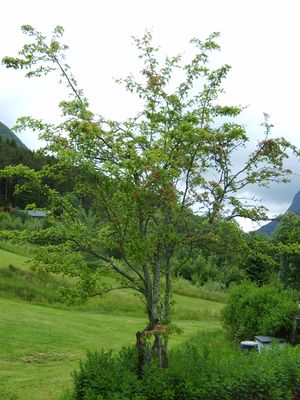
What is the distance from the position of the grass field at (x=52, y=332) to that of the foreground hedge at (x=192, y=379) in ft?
3.30

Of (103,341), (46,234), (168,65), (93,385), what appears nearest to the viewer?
(93,385)

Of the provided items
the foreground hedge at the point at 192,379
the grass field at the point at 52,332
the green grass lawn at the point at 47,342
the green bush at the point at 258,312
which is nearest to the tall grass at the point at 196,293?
the grass field at the point at 52,332

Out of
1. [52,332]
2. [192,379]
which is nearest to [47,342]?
[52,332]

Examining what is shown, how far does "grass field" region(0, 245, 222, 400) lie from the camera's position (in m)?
9.24

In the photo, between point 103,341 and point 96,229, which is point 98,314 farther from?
point 96,229

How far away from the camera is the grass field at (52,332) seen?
9.24 metres

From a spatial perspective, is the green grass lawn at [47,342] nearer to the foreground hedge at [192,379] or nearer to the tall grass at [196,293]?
the foreground hedge at [192,379]

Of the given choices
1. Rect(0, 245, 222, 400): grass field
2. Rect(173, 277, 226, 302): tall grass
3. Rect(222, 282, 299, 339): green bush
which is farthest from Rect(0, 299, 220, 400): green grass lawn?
Rect(173, 277, 226, 302): tall grass

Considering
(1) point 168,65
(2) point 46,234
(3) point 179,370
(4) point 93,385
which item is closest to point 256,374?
A: (3) point 179,370

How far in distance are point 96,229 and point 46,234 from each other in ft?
2.97

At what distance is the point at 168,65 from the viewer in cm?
729

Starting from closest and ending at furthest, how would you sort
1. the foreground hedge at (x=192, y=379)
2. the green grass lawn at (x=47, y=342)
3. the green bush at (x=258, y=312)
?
the foreground hedge at (x=192, y=379) → the green grass lawn at (x=47, y=342) → the green bush at (x=258, y=312)

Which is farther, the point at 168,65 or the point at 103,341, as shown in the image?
the point at 103,341

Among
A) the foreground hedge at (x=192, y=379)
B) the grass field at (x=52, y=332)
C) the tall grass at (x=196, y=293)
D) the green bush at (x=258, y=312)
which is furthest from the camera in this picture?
the tall grass at (x=196, y=293)
